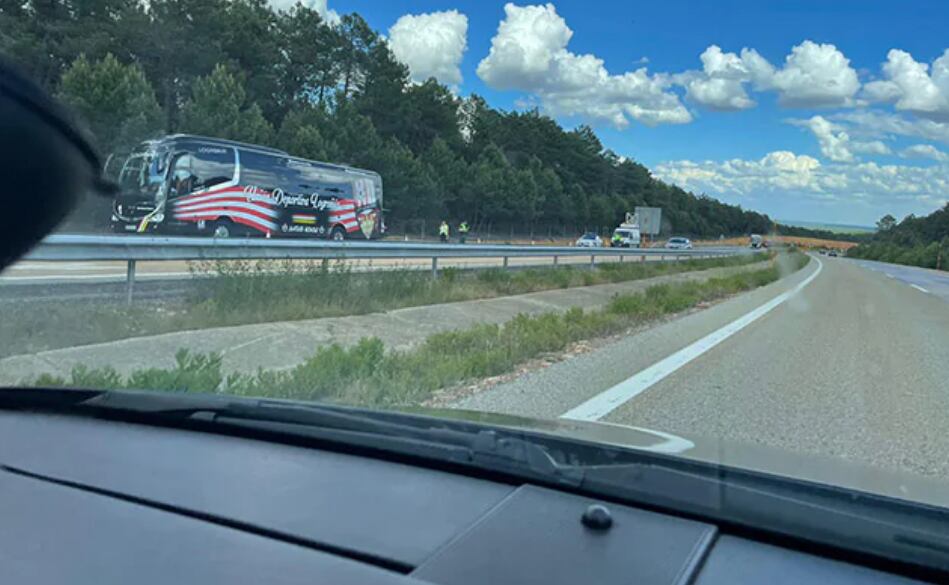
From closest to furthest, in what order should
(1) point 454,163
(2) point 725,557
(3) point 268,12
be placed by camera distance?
(2) point 725,557
(3) point 268,12
(1) point 454,163

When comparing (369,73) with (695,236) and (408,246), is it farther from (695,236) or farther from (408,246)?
(695,236)

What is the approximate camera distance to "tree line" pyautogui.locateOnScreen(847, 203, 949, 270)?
254 ft

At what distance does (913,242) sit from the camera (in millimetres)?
95312

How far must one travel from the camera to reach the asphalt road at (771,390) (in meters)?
5.95

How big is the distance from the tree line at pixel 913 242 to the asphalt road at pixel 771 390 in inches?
2463

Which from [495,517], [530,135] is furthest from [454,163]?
[495,517]

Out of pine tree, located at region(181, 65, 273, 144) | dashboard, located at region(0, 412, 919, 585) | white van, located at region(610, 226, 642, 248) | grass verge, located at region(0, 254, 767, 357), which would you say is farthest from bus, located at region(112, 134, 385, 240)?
white van, located at region(610, 226, 642, 248)

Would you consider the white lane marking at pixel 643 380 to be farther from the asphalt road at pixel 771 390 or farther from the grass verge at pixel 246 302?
the grass verge at pixel 246 302

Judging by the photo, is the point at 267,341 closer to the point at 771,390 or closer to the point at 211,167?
the point at 771,390

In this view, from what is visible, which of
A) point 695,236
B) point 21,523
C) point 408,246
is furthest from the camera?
point 695,236

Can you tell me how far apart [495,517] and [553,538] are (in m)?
0.21

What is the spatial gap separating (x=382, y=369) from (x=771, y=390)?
3.91 meters

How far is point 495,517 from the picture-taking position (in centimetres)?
220

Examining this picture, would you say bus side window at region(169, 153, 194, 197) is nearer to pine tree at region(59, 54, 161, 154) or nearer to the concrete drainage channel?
pine tree at region(59, 54, 161, 154)
